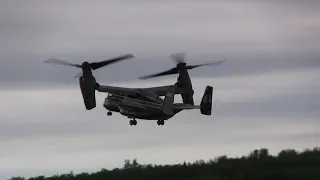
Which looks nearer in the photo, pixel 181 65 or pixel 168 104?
pixel 168 104

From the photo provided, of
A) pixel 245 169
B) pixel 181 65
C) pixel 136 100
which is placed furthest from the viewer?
pixel 181 65

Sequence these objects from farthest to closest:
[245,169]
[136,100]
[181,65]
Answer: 1. [181,65]
2. [136,100]
3. [245,169]

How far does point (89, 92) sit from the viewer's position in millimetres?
142500

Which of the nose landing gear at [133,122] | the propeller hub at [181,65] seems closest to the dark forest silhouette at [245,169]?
the nose landing gear at [133,122]

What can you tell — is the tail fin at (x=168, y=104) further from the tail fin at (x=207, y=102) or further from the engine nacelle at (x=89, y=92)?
the engine nacelle at (x=89, y=92)

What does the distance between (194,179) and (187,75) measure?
33393 millimetres

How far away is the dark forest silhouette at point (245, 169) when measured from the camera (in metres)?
117

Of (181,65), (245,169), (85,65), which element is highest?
(181,65)

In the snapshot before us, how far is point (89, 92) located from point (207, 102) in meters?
14.5

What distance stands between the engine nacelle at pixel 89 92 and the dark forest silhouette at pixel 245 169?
9693mm

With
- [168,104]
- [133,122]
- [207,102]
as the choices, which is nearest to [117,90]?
[133,122]

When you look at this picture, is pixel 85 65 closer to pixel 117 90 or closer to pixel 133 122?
pixel 117 90

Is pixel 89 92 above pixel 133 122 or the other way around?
above

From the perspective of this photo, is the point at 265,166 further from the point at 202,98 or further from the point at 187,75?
the point at 187,75
